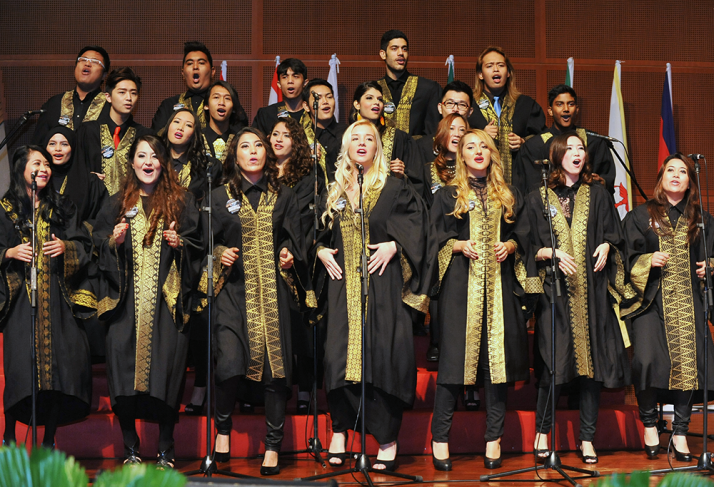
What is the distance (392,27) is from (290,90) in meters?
2.00

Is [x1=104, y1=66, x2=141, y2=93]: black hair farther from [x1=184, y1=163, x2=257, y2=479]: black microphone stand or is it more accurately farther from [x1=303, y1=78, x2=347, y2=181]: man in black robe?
[x1=184, y1=163, x2=257, y2=479]: black microphone stand

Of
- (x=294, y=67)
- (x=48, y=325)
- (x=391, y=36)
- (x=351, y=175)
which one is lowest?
(x=48, y=325)

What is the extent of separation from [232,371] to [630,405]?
2675mm

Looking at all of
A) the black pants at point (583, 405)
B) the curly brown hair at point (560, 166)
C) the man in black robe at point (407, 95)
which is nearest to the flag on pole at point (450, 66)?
the man in black robe at point (407, 95)

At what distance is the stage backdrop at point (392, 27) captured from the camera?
7.62m

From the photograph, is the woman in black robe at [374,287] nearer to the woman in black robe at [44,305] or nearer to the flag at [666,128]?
the woman in black robe at [44,305]

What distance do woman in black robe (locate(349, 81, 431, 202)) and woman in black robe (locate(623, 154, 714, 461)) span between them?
4.98ft

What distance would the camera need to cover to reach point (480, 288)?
4.51 meters

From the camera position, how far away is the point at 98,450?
184 inches

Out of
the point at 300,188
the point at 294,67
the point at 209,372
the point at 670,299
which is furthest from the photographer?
the point at 294,67

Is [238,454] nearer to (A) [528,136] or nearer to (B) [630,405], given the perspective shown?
(B) [630,405]

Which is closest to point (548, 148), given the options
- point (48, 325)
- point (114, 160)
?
point (114, 160)

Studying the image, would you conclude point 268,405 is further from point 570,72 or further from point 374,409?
point 570,72

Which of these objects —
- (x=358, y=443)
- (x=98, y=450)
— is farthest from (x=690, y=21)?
(x=98, y=450)
